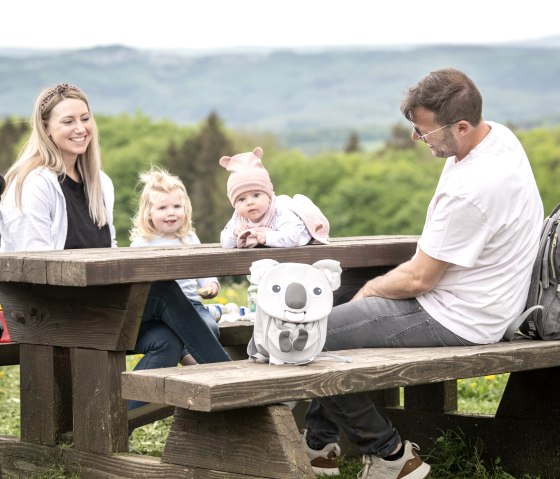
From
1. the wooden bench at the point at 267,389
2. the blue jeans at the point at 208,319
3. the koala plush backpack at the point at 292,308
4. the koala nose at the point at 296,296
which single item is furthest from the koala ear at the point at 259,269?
the blue jeans at the point at 208,319

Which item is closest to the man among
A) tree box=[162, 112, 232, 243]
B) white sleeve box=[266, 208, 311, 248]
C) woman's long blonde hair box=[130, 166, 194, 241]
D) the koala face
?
white sleeve box=[266, 208, 311, 248]

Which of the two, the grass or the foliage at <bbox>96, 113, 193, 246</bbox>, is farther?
the foliage at <bbox>96, 113, 193, 246</bbox>

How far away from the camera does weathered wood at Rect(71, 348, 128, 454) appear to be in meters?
4.23

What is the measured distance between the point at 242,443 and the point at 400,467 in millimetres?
877

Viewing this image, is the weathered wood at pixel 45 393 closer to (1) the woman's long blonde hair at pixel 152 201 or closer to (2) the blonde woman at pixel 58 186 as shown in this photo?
(2) the blonde woman at pixel 58 186

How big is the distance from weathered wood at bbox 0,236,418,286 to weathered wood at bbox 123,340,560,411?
401 mm

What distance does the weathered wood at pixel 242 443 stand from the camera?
3.62 m

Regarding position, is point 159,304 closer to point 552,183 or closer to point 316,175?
point 552,183

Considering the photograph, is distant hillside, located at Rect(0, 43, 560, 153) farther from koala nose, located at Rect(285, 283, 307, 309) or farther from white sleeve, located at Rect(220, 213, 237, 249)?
koala nose, located at Rect(285, 283, 307, 309)

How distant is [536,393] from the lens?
4695 millimetres

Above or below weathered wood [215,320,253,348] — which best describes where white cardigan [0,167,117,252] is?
above

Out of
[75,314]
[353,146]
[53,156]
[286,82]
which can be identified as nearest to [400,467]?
[75,314]

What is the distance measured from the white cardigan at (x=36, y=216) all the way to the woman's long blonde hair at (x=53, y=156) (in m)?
0.06

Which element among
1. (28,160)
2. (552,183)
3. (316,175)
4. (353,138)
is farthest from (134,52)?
(28,160)
